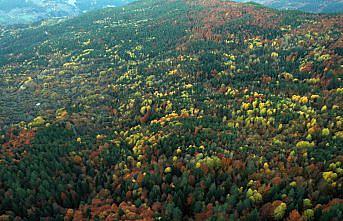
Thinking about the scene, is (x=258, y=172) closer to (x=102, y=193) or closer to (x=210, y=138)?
(x=210, y=138)

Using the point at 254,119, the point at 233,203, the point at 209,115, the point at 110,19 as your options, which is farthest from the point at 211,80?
the point at 110,19

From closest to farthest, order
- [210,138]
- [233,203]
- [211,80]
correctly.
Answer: [233,203] < [210,138] < [211,80]

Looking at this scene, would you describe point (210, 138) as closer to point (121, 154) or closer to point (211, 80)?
point (121, 154)

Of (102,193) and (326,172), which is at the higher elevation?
(326,172)

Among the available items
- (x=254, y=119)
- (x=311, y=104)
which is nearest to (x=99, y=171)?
(x=254, y=119)

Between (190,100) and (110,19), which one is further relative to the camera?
(110,19)

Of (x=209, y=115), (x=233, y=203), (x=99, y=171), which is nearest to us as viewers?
(x=233, y=203)
